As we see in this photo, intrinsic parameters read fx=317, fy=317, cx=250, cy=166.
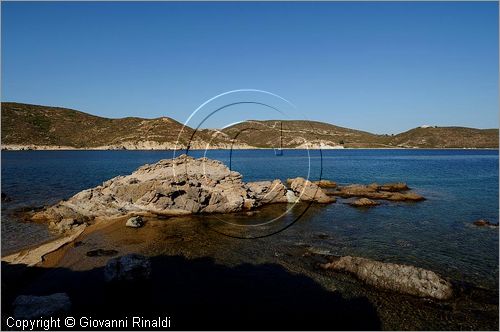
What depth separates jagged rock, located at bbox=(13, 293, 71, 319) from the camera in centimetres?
1364

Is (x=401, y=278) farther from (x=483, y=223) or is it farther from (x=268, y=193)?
(x=268, y=193)

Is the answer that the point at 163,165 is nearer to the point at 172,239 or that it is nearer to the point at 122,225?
the point at 122,225

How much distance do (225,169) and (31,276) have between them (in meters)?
29.7

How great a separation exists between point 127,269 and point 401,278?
1545 cm

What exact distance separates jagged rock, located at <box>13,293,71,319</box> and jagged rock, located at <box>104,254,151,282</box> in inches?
A: 112

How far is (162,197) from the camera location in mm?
35531

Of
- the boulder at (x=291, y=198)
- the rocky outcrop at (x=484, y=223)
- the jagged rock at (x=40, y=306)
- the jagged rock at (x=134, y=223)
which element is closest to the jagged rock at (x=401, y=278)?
the jagged rock at (x=40, y=306)

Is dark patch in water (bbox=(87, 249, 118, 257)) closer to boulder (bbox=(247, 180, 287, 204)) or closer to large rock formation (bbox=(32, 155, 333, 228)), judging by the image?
large rock formation (bbox=(32, 155, 333, 228))

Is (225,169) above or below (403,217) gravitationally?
A: above

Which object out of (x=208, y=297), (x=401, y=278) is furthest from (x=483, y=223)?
(x=208, y=297)

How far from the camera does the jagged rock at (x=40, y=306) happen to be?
44.8ft

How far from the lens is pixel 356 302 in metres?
16.3

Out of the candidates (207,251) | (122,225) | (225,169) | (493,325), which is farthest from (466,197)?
(122,225)

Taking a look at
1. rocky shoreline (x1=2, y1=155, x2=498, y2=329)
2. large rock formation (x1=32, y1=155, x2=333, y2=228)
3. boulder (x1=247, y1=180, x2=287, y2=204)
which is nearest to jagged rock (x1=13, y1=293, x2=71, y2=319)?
rocky shoreline (x1=2, y1=155, x2=498, y2=329)
